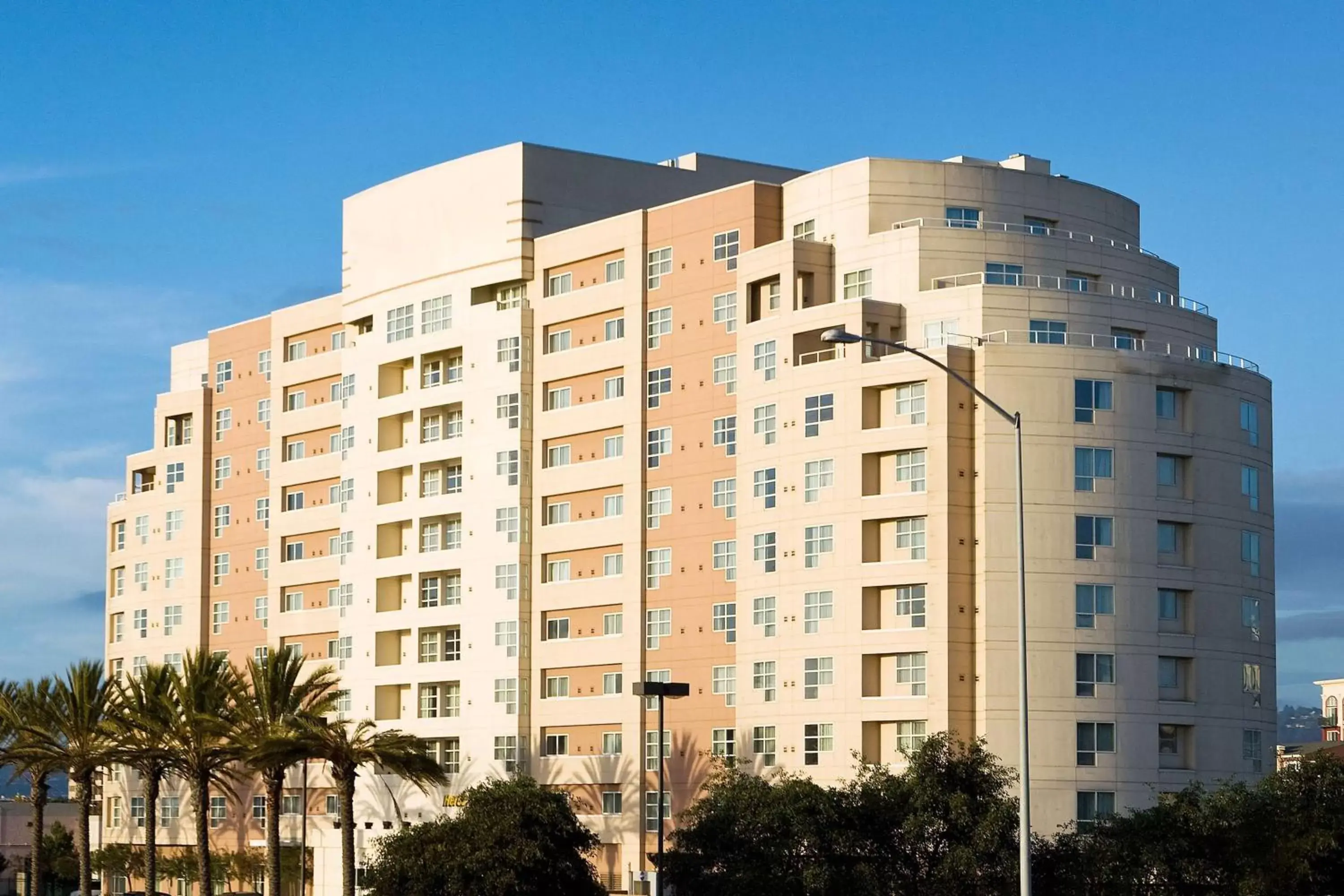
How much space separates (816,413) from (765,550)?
277 inches

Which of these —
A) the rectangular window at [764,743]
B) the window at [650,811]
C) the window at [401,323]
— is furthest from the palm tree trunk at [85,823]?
the rectangular window at [764,743]

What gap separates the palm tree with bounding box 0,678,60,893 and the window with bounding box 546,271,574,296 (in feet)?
111

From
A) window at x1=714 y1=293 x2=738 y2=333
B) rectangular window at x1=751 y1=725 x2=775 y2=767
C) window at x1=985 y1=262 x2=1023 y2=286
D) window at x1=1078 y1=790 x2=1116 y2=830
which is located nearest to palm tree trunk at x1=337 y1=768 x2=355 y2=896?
rectangular window at x1=751 y1=725 x2=775 y2=767

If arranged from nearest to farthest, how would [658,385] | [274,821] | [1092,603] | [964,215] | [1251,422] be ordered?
[1092,603]
[1251,422]
[274,821]
[964,215]
[658,385]

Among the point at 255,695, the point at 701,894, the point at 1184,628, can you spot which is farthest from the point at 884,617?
the point at 255,695

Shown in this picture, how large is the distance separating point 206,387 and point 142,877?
33.2 meters

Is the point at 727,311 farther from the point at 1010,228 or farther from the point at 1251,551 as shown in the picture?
the point at 1251,551

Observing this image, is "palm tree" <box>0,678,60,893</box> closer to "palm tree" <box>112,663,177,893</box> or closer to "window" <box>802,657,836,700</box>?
"palm tree" <box>112,663,177,893</box>

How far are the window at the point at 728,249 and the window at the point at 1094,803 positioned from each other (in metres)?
29.7

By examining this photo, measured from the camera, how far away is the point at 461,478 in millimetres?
111812

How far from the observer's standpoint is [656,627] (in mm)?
101500

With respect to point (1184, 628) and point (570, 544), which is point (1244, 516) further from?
point (570, 544)

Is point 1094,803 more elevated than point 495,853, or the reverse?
point 1094,803

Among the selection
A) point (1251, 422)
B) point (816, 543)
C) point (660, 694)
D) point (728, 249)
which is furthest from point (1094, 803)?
point (728, 249)
